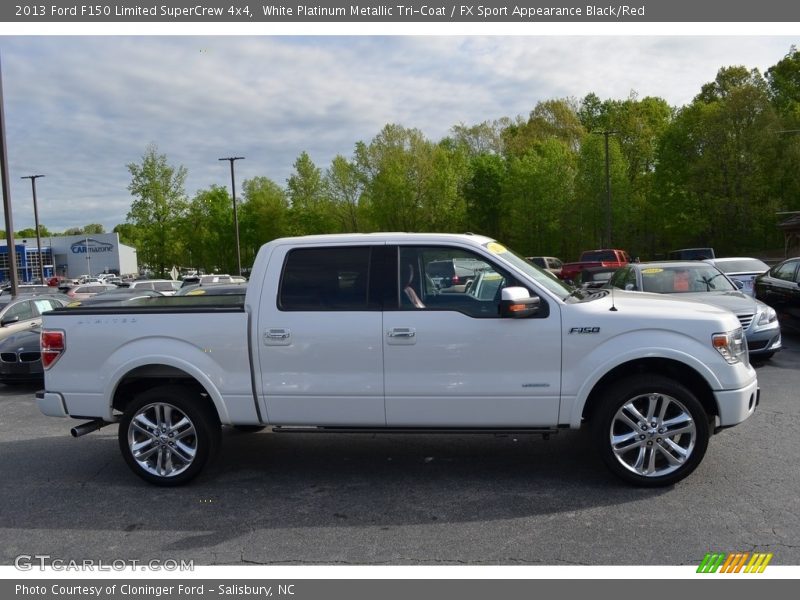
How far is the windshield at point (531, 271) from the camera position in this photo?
5.15 meters

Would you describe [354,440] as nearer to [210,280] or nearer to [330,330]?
[330,330]

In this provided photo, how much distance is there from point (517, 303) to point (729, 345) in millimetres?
1605

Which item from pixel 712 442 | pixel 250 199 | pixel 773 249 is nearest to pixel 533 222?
pixel 773 249

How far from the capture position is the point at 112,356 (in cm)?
534

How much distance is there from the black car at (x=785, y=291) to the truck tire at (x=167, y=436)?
35.9ft

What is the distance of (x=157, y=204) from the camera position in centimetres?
4656

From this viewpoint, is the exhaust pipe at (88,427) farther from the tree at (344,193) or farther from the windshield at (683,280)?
the tree at (344,193)

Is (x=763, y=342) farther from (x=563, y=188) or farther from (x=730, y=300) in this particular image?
(x=563, y=188)

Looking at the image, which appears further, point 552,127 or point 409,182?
point 552,127

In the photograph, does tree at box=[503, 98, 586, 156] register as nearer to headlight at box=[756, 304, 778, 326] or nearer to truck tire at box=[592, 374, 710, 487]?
headlight at box=[756, 304, 778, 326]

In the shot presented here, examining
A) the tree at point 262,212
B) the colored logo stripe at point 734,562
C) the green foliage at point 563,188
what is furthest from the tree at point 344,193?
the colored logo stripe at point 734,562

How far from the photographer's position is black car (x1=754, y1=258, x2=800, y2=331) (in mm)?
12094

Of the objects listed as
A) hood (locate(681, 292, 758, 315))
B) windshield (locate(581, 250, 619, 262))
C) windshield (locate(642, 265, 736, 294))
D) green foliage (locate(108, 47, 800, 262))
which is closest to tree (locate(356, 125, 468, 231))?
green foliage (locate(108, 47, 800, 262))

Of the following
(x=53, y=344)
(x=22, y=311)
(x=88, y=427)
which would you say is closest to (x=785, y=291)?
(x=88, y=427)
